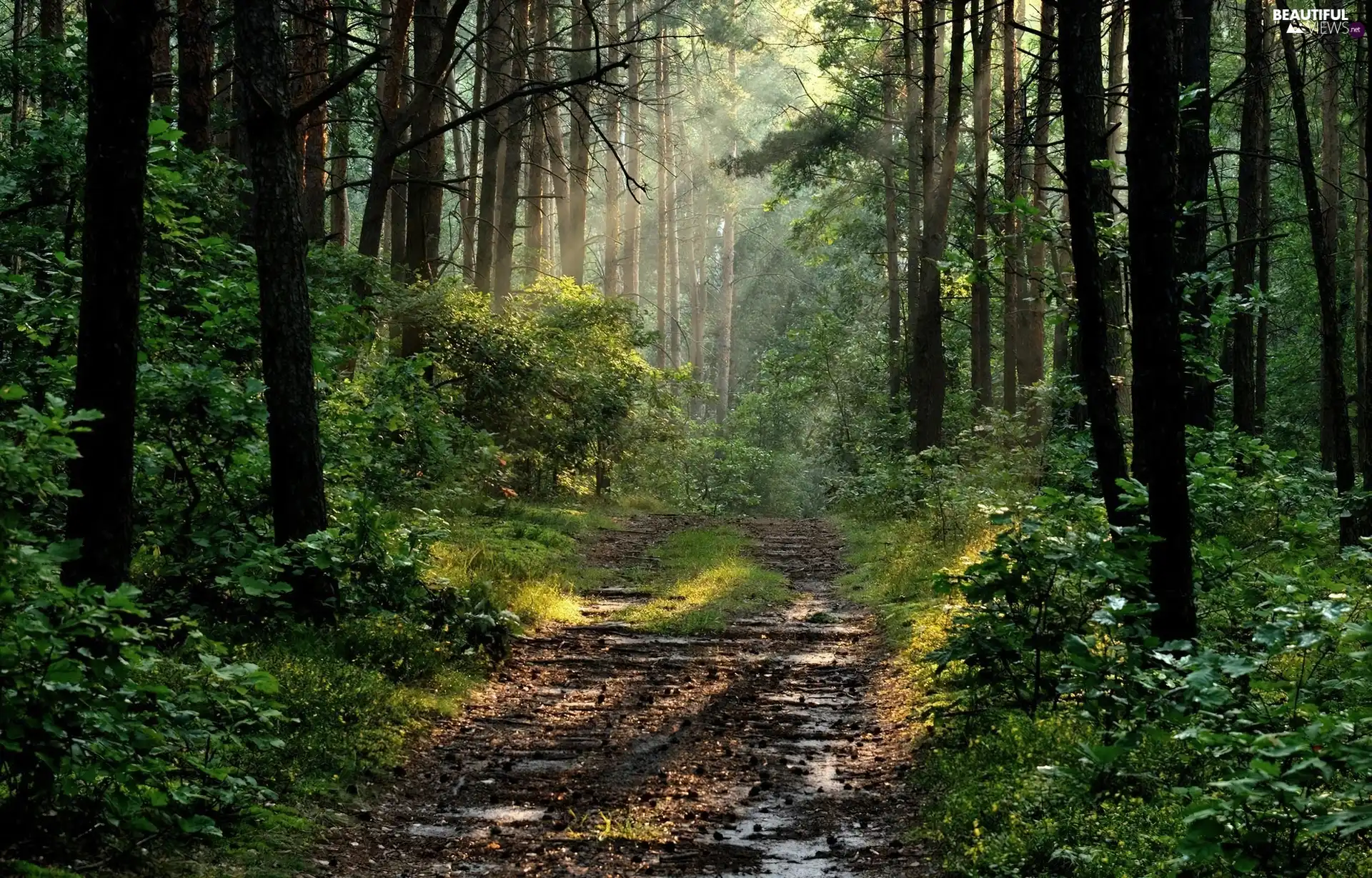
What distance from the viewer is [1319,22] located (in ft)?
48.0

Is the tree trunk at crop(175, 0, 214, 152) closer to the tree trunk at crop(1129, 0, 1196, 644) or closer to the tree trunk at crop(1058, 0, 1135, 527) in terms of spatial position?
the tree trunk at crop(1058, 0, 1135, 527)

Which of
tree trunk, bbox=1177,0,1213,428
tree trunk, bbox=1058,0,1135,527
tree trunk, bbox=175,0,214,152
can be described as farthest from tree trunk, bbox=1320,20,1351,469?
tree trunk, bbox=175,0,214,152

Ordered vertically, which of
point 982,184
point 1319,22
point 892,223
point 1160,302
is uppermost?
point 892,223

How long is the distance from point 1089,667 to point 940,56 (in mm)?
31143

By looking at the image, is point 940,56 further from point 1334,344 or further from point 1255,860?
point 1255,860

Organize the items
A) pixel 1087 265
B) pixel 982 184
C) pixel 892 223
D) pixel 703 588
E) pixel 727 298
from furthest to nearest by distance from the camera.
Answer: pixel 727 298
pixel 892 223
pixel 982 184
pixel 703 588
pixel 1087 265

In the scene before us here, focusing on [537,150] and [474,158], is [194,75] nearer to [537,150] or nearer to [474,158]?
[537,150]

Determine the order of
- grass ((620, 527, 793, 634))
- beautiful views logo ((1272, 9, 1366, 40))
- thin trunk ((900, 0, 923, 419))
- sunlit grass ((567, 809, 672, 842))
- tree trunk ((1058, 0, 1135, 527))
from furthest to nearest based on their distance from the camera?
thin trunk ((900, 0, 923, 419)) → beautiful views logo ((1272, 9, 1366, 40)) → grass ((620, 527, 793, 634)) → tree trunk ((1058, 0, 1135, 527)) → sunlit grass ((567, 809, 672, 842))

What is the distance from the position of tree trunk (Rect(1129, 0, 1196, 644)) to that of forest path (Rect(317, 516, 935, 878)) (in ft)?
6.65

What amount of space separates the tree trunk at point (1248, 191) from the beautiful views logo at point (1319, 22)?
525 millimetres

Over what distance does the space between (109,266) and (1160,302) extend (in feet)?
18.5

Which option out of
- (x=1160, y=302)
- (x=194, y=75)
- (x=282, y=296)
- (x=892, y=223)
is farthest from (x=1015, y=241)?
(x=282, y=296)

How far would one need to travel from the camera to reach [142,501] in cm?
842

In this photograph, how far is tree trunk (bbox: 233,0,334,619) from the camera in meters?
8.59
